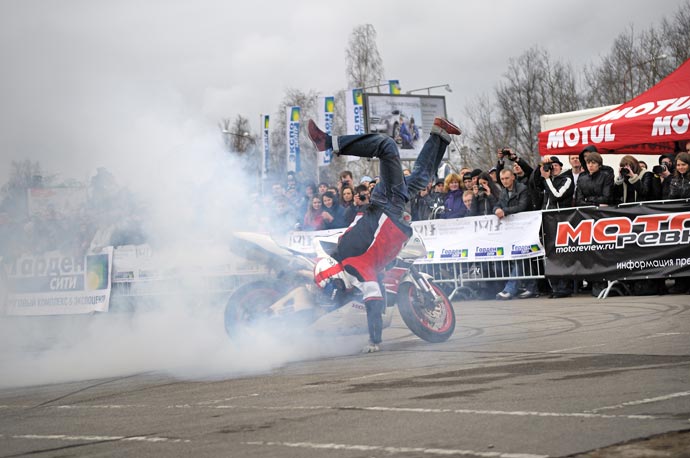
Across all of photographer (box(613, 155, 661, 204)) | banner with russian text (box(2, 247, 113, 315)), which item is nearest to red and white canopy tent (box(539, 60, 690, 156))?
photographer (box(613, 155, 661, 204))

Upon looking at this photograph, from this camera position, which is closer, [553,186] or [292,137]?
[553,186]

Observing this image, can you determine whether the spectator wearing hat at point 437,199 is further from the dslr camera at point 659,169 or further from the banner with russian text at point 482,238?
the dslr camera at point 659,169

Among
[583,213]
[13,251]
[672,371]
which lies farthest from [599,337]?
[13,251]

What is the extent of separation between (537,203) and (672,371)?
10257 mm

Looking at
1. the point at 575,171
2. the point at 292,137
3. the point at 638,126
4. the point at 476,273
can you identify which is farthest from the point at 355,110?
the point at 638,126

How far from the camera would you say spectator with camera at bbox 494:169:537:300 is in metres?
16.6

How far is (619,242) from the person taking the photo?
15.2 meters

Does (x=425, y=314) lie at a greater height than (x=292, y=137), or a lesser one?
lesser

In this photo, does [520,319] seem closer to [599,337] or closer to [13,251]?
[599,337]

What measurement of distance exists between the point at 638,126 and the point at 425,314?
7.57 meters

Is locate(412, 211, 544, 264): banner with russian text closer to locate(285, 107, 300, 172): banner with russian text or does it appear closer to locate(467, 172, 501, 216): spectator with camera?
locate(467, 172, 501, 216): spectator with camera

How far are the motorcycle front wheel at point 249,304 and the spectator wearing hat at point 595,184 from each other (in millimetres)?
7486

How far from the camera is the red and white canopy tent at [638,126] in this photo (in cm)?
1548

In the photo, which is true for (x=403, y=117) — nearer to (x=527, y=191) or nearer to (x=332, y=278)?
(x=527, y=191)
